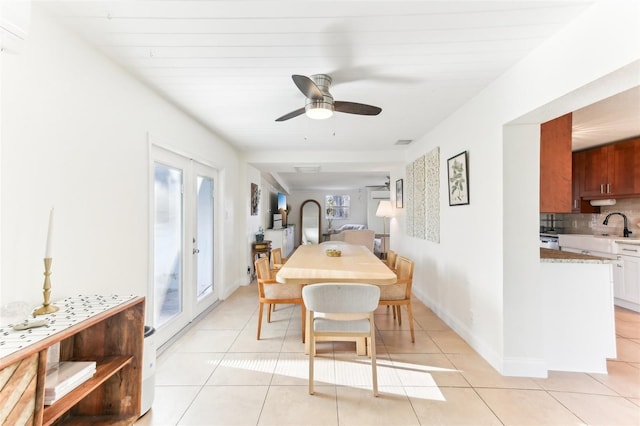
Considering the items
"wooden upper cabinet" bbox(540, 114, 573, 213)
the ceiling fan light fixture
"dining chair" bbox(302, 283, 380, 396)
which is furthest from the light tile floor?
the ceiling fan light fixture

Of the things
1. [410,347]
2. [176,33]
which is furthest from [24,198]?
[410,347]

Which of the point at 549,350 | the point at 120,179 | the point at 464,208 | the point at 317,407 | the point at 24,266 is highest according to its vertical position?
the point at 120,179

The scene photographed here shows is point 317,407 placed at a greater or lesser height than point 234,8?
A: lesser

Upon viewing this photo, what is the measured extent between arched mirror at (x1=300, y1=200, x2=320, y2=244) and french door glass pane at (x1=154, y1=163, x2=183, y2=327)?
25.3ft

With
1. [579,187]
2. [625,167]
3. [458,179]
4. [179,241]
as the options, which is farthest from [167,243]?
[579,187]

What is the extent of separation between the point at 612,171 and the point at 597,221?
0.94 m

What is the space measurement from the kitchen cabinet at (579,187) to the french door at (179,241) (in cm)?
570

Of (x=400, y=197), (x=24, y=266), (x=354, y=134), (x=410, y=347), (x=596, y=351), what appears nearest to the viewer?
(x=24, y=266)

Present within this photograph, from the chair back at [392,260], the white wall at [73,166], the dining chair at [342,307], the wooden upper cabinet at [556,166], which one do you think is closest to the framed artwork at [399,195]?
the chair back at [392,260]

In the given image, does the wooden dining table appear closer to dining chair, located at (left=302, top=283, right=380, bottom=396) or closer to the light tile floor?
dining chair, located at (left=302, top=283, right=380, bottom=396)

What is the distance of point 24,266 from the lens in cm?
130

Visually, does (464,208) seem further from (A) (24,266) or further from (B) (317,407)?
(A) (24,266)

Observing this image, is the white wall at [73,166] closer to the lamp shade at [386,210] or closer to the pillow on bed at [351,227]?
the lamp shade at [386,210]

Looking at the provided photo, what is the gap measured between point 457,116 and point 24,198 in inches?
133
